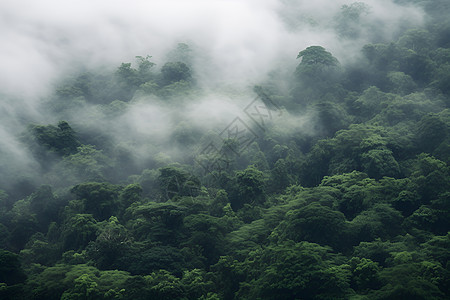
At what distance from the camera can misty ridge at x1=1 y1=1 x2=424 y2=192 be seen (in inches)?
1751

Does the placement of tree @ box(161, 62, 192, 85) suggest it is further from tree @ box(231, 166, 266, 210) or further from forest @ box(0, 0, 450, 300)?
tree @ box(231, 166, 266, 210)

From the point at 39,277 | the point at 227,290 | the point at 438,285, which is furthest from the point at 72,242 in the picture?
the point at 438,285

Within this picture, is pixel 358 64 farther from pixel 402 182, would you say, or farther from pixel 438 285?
pixel 438 285

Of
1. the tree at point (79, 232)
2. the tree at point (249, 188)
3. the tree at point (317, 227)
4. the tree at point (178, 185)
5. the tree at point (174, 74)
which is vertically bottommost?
the tree at point (317, 227)

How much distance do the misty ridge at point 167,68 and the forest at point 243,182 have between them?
1.03 feet

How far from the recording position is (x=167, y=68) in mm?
54938

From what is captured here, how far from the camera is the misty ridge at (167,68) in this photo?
44.5 metres

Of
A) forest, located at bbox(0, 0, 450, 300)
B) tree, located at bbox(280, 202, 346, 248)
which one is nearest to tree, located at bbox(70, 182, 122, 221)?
forest, located at bbox(0, 0, 450, 300)

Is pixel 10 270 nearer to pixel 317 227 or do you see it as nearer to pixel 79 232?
pixel 79 232

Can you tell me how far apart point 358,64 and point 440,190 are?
28.7 m

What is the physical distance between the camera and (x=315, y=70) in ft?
163

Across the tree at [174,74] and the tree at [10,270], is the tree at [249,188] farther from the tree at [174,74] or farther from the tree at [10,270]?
the tree at [174,74]

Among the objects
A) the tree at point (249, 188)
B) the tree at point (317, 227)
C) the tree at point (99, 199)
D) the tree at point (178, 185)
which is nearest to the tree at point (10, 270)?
the tree at point (99, 199)

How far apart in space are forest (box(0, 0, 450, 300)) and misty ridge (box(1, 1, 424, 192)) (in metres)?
0.31
